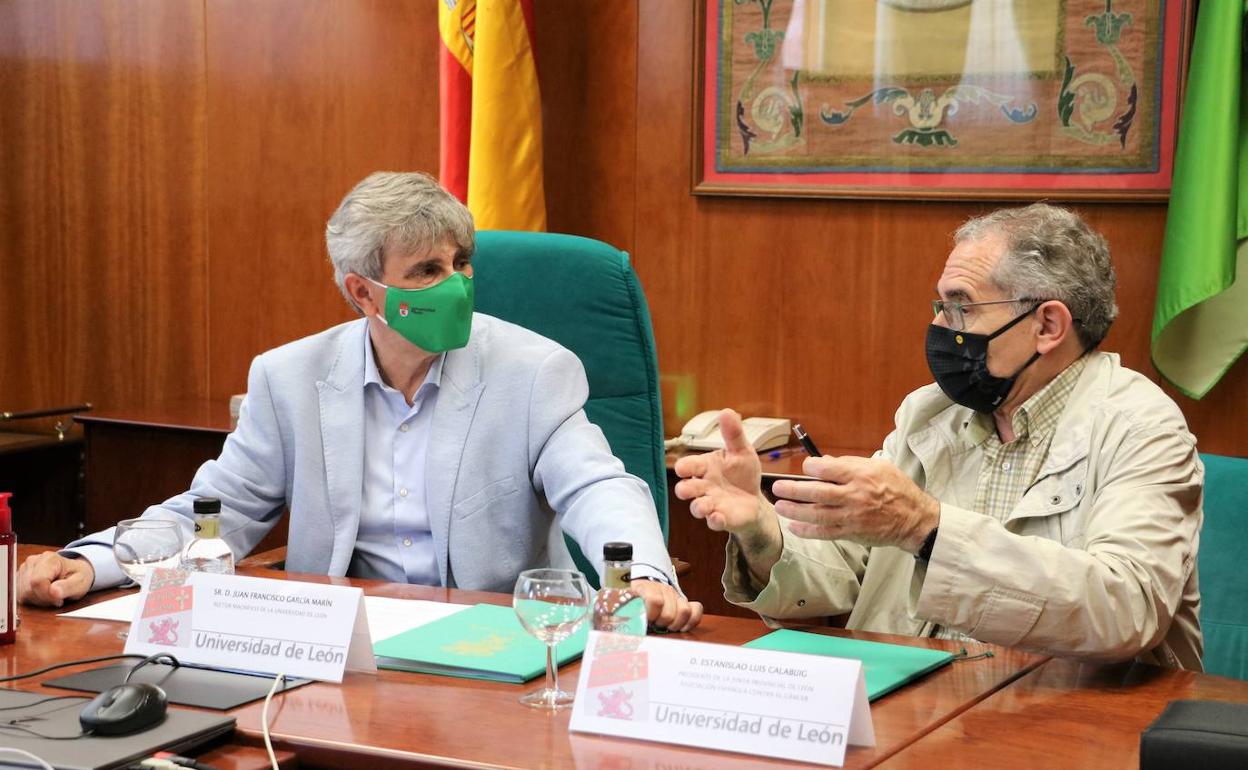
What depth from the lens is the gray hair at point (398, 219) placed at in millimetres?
2402

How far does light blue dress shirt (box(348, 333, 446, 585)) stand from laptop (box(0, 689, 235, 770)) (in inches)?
34.8

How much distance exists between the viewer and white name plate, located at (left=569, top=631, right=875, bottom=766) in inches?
52.7

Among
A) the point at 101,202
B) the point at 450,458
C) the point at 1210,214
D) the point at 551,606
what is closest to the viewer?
the point at 551,606

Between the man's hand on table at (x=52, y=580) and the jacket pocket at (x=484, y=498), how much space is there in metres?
0.58

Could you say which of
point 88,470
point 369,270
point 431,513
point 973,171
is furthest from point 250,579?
point 88,470

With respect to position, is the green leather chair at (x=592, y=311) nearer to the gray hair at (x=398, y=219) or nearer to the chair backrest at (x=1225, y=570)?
the gray hair at (x=398, y=219)

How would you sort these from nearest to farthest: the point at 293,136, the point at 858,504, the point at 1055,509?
1. the point at 858,504
2. the point at 1055,509
3. the point at 293,136

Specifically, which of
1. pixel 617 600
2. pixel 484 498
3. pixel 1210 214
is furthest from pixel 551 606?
pixel 1210 214

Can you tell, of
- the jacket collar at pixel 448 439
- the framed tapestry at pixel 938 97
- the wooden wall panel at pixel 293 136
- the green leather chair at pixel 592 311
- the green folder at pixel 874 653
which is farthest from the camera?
the wooden wall panel at pixel 293 136

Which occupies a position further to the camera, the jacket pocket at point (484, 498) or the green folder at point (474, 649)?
the jacket pocket at point (484, 498)

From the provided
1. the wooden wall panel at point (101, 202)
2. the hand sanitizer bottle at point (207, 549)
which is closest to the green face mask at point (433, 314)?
the hand sanitizer bottle at point (207, 549)

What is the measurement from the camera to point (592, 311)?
104 inches

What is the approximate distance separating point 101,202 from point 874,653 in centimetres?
382

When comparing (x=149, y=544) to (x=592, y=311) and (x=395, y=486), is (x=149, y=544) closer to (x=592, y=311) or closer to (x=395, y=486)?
(x=395, y=486)
